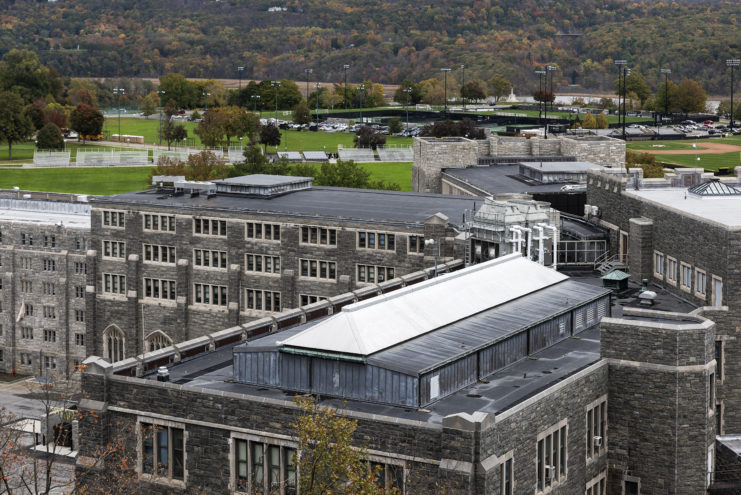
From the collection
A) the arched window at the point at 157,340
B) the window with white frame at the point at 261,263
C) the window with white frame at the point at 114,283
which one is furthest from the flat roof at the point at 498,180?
the window with white frame at the point at 114,283

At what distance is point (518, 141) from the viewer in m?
139

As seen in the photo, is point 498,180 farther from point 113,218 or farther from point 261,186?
point 113,218

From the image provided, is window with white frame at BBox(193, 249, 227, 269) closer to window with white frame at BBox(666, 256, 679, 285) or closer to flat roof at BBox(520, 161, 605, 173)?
flat roof at BBox(520, 161, 605, 173)

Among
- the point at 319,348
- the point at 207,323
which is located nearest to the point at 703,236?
the point at 319,348

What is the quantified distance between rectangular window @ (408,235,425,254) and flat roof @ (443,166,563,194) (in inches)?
836

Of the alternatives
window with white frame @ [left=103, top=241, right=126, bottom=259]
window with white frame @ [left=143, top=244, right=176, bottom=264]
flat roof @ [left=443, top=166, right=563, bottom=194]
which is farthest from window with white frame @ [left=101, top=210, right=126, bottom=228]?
flat roof @ [left=443, top=166, right=563, bottom=194]

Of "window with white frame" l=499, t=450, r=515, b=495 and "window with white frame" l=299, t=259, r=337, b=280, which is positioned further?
"window with white frame" l=299, t=259, r=337, b=280

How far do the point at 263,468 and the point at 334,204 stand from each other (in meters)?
55.3

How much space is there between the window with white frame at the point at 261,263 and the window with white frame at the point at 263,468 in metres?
50.7

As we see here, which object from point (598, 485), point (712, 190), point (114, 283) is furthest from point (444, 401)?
point (114, 283)

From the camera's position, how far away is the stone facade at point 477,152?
13062cm

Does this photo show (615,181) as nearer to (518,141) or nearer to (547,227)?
(547,227)

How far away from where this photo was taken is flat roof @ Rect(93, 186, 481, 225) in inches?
3723

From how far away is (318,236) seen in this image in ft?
311
